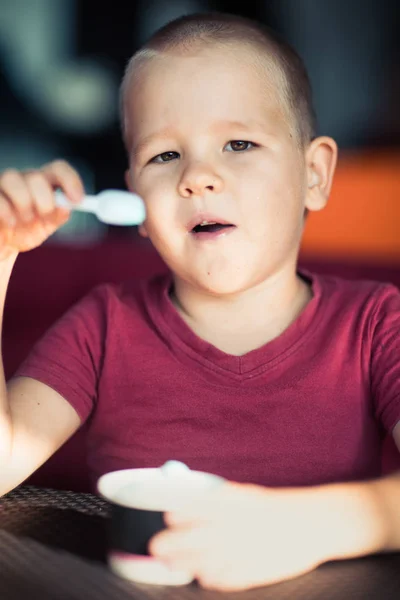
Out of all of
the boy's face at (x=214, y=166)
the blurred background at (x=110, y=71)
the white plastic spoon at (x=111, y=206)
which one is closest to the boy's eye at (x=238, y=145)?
the boy's face at (x=214, y=166)

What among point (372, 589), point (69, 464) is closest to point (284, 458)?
point (372, 589)

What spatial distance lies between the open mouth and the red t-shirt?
0.44ft

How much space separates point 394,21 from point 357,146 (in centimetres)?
51

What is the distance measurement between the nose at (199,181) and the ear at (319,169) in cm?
20

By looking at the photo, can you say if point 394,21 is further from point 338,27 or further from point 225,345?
point 225,345

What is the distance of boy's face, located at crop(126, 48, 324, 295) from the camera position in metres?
0.94

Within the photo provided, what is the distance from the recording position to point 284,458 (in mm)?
919

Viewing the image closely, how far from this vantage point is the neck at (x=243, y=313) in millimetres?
1027

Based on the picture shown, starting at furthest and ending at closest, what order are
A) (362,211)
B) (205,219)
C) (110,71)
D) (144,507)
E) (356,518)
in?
1. (110,71)
2. (362,211)
3. (205,219)
4. (356,518)
5. (144,507)

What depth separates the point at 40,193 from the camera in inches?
32.6

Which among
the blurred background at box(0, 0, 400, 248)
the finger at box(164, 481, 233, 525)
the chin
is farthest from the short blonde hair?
the blurred background at box(0, 0, 400, 248)

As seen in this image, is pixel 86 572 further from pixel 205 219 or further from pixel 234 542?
pixel 205 219

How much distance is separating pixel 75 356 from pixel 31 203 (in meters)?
0.24

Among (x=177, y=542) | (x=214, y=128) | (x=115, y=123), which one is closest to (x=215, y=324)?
(x=214, y=128)
